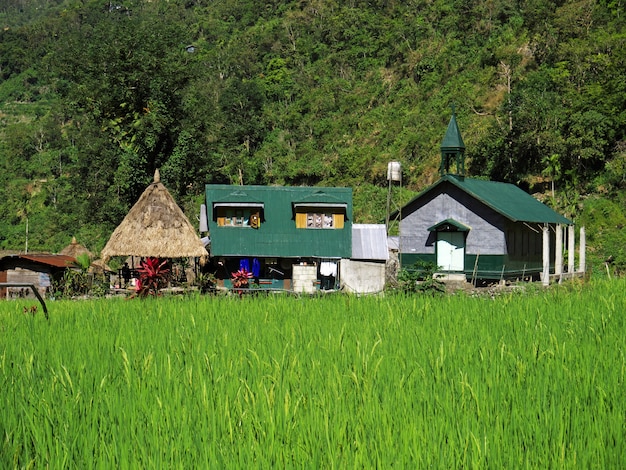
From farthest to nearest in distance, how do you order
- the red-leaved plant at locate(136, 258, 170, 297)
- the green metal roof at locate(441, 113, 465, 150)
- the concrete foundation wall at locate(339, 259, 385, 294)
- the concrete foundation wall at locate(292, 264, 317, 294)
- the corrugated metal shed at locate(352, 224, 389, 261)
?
the green metal roof at locate(441, 113, 465, 150) < the corrugated metal shed at locate(352, 224, 389, 261) < the concrete foundation wall at locate(292, 264, 317, 294) < the concrete foundation wall at locate(339, 259, 385, 294) < the red-leaved plant at locate(136, 258, 170, 297)

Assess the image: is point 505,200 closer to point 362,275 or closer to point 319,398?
point 362,275

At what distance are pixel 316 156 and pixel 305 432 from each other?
50.6 meters

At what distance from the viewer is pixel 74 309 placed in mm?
12250

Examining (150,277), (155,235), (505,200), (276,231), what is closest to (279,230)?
(276,231)

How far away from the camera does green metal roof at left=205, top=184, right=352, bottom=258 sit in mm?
26422

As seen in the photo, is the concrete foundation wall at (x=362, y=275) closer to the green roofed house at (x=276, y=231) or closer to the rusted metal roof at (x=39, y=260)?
the green roofed house at (x=276, y=231)

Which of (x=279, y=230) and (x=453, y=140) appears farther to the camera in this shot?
(x=279, y=230)

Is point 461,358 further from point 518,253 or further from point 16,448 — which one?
point 518,253

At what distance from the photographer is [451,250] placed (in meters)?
25.5

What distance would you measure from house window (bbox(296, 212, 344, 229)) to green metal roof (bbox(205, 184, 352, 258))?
7.8 inches

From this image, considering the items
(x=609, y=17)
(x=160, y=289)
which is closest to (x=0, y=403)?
(x=160, y=289)

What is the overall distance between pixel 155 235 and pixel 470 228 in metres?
10.4

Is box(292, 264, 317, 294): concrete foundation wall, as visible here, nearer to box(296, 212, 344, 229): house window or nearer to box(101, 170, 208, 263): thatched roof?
box(296, 212, 344, 229): house window

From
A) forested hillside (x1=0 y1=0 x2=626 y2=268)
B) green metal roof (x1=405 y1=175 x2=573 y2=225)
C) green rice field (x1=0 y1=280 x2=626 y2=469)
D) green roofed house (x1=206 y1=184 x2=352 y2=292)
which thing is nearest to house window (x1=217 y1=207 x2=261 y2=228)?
green roofed house (x1=206 y1=184 x2=352 y2=292)
